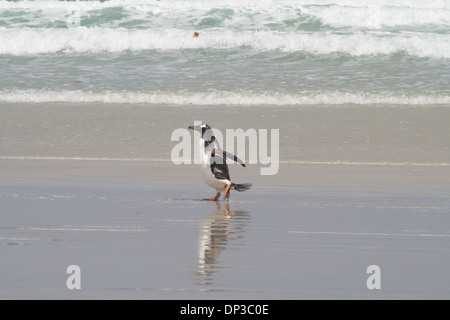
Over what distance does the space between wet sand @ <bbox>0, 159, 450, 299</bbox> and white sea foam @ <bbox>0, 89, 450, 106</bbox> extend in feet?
14.8

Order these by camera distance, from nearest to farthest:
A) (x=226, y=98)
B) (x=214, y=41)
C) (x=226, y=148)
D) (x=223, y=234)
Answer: (x=223, y=234), (x=226, y=148), (x=226, y=98), (x=214, y=41)

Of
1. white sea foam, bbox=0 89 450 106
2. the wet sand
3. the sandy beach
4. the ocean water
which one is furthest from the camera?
the ocean water

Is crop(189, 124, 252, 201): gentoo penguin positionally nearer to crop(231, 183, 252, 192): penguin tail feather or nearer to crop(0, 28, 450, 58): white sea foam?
crop(231, 183, 252, 192): penguin tail feather

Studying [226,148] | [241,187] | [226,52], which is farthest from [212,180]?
[226,52]

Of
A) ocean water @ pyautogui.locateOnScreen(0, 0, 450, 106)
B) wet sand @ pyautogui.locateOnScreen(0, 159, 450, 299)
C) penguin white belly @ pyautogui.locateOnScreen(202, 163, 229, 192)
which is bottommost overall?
wet sand @ pyautogui.locateOnScreen(0, 159, 450, 299)

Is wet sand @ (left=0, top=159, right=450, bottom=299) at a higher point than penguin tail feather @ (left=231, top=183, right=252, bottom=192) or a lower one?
lower

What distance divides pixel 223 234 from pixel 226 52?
1175 cm

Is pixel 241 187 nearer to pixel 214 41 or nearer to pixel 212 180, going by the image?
pixel 212 180

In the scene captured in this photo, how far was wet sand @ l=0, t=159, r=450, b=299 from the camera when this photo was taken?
377 centimetres

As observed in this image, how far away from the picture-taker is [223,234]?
5.01 m

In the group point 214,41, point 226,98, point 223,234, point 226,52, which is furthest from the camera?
point 214,41

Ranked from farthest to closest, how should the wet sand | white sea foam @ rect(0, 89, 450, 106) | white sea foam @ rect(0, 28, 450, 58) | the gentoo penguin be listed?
white sea foam @ rect(0, 28, 450, 58), white sea foam @ rect(0, 89, 450, 106), the gentoo penguin, the wet sand

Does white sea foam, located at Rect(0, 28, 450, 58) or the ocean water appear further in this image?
white sea foam, located at Rect(0, 28, 450, 58)

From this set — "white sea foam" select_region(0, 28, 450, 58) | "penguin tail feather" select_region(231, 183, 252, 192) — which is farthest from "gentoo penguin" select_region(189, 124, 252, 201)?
"white sea foam" select_region(0, 28, 450, 58)
